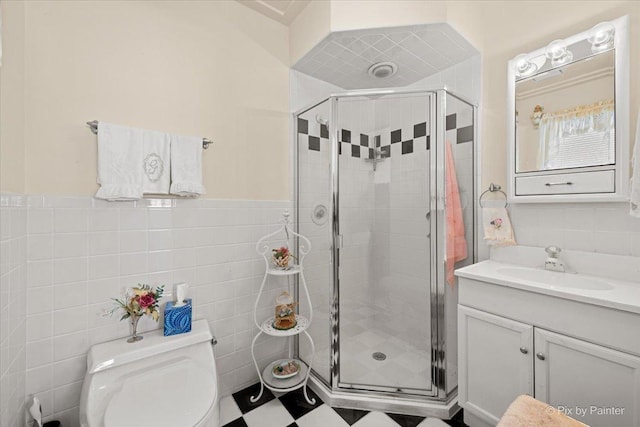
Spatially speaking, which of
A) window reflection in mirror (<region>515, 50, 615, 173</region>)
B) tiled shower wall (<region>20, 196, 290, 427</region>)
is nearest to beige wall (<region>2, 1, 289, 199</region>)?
tiled shower wall (<region>20, 196, 290, 427</region>)

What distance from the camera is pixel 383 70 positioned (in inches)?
79.7

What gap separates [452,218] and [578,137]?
29.1 inches

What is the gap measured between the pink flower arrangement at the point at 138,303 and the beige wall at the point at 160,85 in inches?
21.5

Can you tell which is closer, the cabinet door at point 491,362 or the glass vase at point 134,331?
the cabinet door at point 491,362

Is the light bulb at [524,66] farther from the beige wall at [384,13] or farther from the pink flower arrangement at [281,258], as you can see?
the pink flower arrangement at [281,258]

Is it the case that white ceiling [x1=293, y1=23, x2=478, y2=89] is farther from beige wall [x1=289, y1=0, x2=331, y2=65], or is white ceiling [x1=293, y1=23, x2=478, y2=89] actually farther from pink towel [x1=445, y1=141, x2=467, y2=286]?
pink towel [x1=445, y1=141, x2=467, y2=286]

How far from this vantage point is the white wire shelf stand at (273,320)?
166cm

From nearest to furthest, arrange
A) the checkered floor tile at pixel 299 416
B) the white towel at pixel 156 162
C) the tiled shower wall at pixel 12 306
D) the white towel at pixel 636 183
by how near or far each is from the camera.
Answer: the tiled shower wall at pixel 12 306 < the white towel at pixel 636 183 < the white towel at pixel 156 162 < the checkered floor tile at pixel 299 416

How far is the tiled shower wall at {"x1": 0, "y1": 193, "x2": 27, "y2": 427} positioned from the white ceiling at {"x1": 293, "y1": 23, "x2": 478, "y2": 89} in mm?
1752

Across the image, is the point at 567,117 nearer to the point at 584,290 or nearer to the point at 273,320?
the point at 584,290

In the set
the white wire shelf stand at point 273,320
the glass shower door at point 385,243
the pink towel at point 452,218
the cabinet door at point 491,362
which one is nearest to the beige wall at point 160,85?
the white wire shelf stand at point 273,320

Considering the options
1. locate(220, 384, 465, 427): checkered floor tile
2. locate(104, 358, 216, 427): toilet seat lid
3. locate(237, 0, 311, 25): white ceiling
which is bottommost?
locate(220, 384, 465, 427): checkered floor tile

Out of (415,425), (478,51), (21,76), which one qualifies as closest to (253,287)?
(415,425)

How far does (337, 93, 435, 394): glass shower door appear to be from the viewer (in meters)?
1.71
